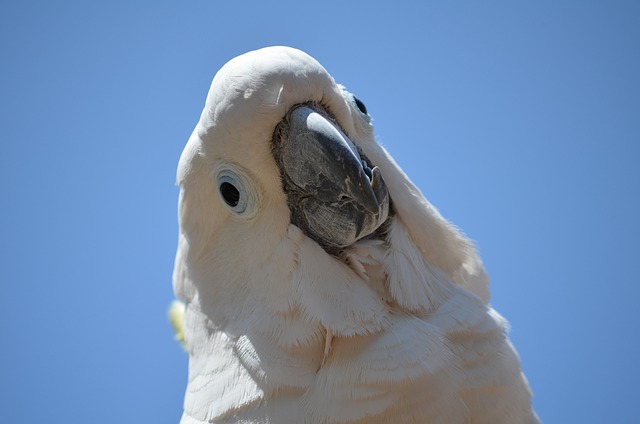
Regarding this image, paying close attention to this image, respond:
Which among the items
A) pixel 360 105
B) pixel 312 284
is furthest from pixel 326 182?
pixel 360 105

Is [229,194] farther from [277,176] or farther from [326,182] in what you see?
[326,182]

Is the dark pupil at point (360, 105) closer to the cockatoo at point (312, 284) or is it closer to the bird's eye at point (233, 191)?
the cockatoo at point (312, 284)

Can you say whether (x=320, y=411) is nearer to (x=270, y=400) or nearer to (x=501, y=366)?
(x=270, y=400)

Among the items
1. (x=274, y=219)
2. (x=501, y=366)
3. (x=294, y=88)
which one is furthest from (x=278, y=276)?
(x=501, y=366)

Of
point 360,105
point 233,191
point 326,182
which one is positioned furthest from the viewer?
point 360,105

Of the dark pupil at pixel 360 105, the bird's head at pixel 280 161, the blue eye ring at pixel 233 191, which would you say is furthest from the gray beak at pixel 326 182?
the dark pupil at pixel 360 105

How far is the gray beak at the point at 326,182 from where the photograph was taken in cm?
181

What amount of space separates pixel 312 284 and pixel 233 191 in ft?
1.28

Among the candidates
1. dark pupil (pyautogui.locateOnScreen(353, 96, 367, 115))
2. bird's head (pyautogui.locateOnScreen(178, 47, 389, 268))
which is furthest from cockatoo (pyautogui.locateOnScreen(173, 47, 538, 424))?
dark pupil (pyautogui.locateOnScreen(353, 96, 367, 115))

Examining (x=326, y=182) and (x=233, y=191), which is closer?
(x=326, y=182)

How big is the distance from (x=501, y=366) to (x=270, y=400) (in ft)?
2.38

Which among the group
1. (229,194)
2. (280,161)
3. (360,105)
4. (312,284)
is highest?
(360,105)

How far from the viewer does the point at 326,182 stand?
1.85 meters

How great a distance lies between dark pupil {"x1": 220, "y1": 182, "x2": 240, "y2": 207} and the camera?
1.99m
